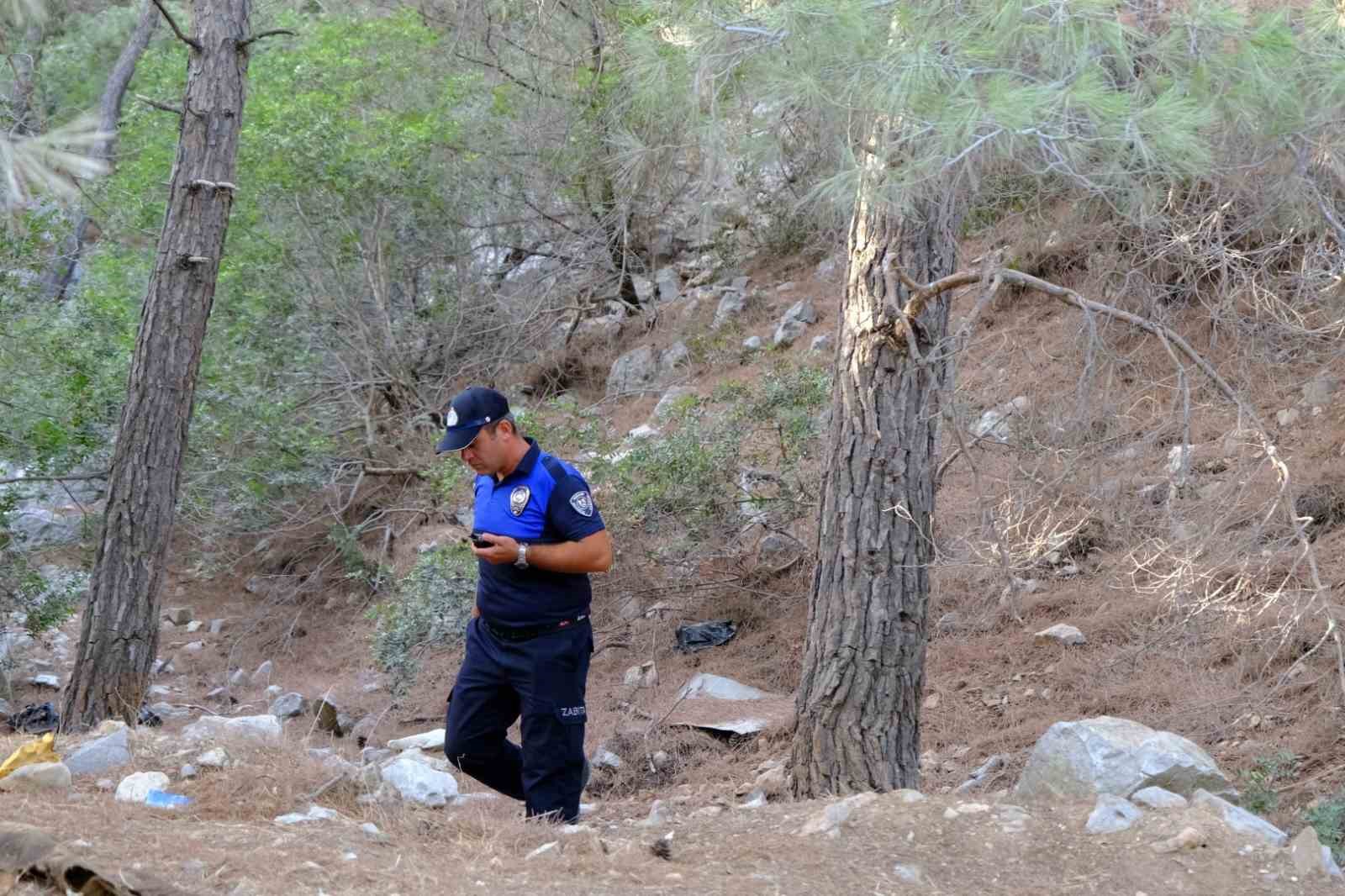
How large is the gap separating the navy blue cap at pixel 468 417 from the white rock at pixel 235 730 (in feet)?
5.80

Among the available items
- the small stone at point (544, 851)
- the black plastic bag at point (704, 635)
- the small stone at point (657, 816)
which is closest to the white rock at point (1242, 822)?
the small stone at point (657, 816)

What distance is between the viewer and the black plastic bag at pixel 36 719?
791 cm

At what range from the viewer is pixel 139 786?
4578 mm

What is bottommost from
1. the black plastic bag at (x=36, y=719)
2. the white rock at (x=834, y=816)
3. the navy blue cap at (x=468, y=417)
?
the black plastic bag at (x=36, y=719)

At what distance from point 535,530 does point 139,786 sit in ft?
5.64

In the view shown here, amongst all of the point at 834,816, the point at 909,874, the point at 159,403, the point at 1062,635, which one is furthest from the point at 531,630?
the point at 1062,635

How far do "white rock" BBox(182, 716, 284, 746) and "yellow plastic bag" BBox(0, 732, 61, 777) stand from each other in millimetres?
550

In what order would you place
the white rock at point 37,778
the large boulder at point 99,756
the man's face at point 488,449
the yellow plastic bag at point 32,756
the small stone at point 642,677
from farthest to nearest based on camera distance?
the small stone at point 642,677
the large boulder at point 99,756
the yellow plastic bag at point 32,756
the white rock at point 37,778
the man's face at point 488,449

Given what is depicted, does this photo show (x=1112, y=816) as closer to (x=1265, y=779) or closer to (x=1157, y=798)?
(x=1157, y=798)

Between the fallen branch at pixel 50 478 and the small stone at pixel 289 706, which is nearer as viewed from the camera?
the fallen branch at pixel 50 478

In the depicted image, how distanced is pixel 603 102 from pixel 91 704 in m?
8.03

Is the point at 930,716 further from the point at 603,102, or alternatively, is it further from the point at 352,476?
the point at 603,102

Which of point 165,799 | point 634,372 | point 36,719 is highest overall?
point 634,372

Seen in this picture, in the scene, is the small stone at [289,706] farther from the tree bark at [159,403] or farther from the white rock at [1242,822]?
the white rock at [1242,822]
